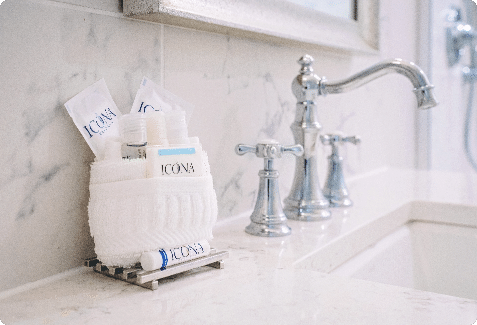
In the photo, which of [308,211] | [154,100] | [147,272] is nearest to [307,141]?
[308,211]

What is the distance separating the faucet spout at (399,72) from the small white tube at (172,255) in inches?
14.0

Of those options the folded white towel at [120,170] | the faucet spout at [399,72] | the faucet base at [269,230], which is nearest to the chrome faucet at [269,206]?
the faucet base at [269,230]

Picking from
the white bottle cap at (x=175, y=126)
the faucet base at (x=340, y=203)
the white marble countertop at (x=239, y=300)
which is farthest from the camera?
the faucet base at (x=340, y=203)

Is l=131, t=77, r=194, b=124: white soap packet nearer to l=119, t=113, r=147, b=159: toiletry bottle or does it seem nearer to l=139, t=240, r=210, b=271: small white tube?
l=119, t=113, r=147, b=159: toiletry bottle

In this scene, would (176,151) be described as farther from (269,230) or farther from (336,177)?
(336,177)

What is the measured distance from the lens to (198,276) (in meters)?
0.49

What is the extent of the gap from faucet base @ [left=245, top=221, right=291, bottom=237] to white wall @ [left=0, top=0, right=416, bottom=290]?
78 mm

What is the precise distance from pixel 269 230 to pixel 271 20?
32 cm

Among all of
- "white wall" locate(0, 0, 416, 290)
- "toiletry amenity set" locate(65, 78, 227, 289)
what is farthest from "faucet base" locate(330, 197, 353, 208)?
"toiletry amenity set" locate(65, 78, 227, 289)

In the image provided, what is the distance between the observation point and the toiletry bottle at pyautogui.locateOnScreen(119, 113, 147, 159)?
0.47m

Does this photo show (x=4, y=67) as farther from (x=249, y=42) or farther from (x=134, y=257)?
(x=249, y=42)

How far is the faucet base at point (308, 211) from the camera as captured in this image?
0.75 meters

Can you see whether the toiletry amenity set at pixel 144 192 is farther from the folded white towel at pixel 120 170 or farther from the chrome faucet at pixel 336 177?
the chrome faucet at pixel 336 177

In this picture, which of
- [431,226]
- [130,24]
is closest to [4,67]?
[130,24]
